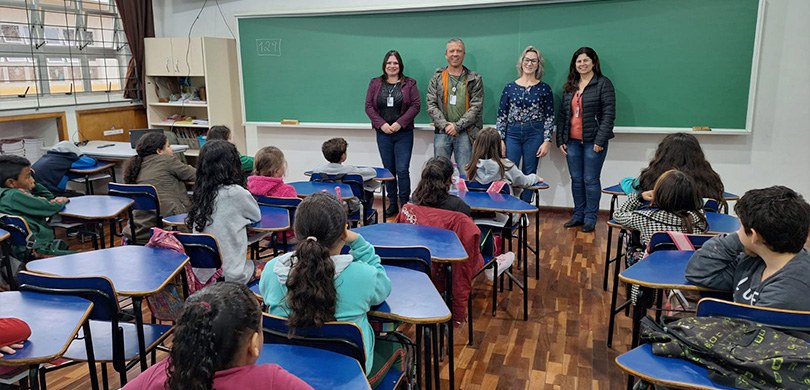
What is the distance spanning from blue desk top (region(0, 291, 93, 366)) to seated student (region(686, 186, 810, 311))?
7.11 feet

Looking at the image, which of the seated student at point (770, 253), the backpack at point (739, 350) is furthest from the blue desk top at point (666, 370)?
the seated student at point (770, 253)

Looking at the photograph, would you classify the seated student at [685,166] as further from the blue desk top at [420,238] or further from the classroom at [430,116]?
the blue desk top at [420,238]

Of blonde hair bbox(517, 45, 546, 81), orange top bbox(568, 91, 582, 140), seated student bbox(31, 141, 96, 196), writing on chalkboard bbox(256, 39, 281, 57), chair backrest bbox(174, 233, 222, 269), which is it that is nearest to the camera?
chair backrest bbox(174, 233, 222, 269)

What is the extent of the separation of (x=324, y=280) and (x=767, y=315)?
4.27 feet

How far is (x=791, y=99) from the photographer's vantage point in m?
5.09

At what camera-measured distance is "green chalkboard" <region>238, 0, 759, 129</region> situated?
5.13 m

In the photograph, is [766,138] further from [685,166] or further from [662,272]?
[662,272]

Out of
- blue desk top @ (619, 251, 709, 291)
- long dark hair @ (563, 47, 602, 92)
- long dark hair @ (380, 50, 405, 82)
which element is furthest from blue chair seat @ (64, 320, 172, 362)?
long dark hair @ (563, 47, 602, 92)

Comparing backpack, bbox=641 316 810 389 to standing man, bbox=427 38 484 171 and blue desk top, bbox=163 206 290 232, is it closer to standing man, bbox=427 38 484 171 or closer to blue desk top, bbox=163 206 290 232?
blue desk top, bbox=163 206 290 232

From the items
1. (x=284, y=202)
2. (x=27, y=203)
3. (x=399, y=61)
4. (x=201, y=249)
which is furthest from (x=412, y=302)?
(x=399, y=61)

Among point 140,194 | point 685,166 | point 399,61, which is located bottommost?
point 140,194

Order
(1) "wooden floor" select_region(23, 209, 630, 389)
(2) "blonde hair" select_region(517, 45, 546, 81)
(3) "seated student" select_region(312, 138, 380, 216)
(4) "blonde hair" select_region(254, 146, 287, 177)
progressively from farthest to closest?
1. (2) "blonde hair" select_region(517, 45, 546, 81)
2. (3) "seated student" select_region(312, 138, 380, 216)
3. (4) "blonde hair" select_region(254, 146, 287, 177)
4. (1) "wooden floor" select_region(23, 209, 630, 389)

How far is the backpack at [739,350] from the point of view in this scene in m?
1.49

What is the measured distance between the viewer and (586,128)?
5.18 meters
